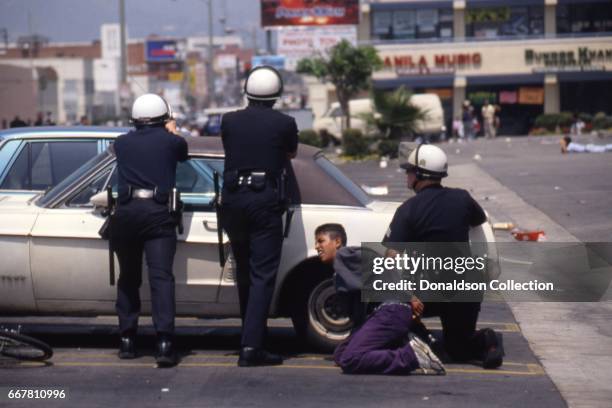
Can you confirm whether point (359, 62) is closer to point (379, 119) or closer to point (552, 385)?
point (379, 119)

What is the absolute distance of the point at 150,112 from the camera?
847cm

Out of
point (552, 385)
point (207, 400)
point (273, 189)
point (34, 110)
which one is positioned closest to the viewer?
point (207, 400)

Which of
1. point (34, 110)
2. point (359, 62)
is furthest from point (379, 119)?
point (34, 110)

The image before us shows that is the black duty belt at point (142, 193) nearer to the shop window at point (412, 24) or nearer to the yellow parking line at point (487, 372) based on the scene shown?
the yellow parking line at point (487, 372)

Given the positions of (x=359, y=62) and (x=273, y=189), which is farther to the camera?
(x=359, y=62)

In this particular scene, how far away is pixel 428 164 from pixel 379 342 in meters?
1.33

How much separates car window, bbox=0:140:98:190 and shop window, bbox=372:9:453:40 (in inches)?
2125

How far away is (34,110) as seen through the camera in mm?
77812

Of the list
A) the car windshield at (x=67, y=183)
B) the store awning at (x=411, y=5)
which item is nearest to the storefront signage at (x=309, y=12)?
the store awning at (x=411, y=5)

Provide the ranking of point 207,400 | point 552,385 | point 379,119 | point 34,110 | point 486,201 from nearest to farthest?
1. point 207,400
2. point 552,385
3. point 486,201
4. point 379,119
5. point 34,110

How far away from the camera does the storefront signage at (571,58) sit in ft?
204

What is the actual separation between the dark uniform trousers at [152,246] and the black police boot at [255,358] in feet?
1.74

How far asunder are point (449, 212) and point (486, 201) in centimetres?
1511

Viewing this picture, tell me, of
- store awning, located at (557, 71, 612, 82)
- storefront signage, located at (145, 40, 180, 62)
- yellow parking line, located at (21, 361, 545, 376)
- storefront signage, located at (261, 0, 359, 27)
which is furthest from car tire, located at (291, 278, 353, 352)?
storefront signage, located at (145, 40, 180, 62)
